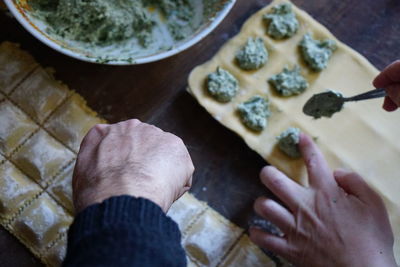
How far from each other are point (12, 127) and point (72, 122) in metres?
0.13

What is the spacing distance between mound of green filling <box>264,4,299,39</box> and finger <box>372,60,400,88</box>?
269mm

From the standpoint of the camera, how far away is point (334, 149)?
0.99m

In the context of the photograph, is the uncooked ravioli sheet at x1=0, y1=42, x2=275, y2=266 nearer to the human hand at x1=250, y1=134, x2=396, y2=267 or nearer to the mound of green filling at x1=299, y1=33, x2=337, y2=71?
the human hand at x1=250, y1=134, x2=396, y2=267

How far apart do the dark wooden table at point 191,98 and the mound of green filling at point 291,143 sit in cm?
7

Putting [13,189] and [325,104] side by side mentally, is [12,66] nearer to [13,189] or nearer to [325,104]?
[13,189]

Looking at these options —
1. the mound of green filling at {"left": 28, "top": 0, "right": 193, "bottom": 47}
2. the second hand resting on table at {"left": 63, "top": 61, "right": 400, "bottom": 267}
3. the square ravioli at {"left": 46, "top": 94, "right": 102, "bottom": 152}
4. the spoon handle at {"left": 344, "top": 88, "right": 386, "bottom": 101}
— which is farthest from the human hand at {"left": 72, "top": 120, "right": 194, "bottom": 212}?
the spoon handle at {"left": 344, "top": 88, "right": 386, "bottom": 101}

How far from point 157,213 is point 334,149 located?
1.87ft

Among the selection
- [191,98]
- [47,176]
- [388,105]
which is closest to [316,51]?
[388,105]

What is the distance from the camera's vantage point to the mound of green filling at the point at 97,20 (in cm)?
98

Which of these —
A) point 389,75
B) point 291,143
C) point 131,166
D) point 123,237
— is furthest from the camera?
point 291,143

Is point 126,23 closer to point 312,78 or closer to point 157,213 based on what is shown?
point 312,78

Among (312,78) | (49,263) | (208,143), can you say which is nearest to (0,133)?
(49,263)

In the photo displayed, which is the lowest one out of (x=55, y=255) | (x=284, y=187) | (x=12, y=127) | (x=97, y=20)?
(x=55, y=255)

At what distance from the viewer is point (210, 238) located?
91cm
